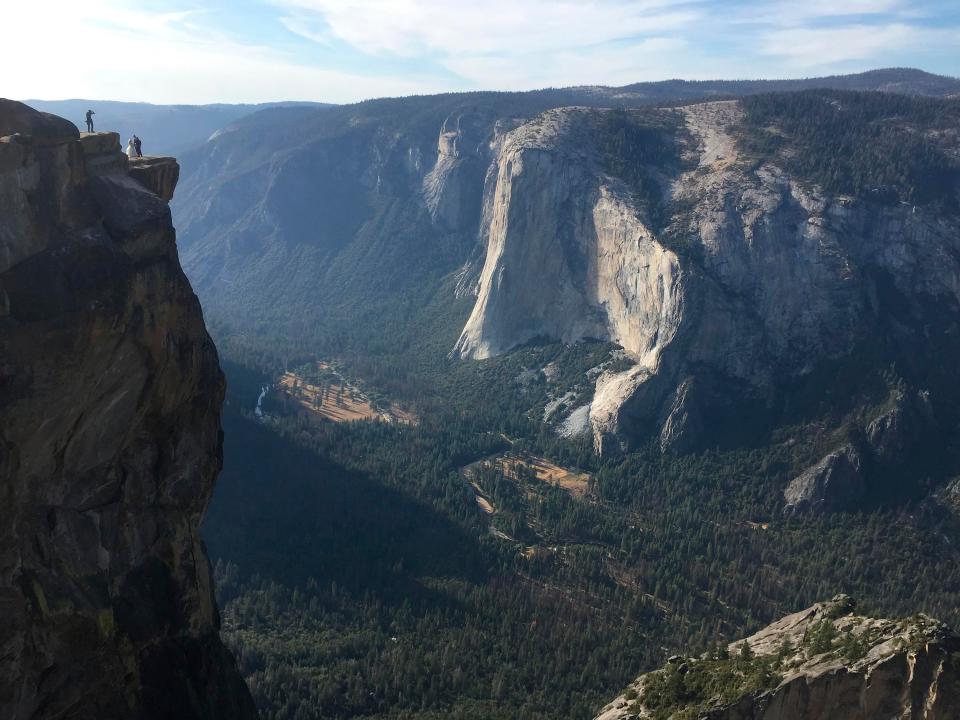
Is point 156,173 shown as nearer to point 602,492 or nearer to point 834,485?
point 602,492

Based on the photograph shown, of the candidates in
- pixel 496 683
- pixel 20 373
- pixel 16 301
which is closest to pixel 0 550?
pixel 20 373

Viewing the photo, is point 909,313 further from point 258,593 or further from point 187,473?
point 187,473

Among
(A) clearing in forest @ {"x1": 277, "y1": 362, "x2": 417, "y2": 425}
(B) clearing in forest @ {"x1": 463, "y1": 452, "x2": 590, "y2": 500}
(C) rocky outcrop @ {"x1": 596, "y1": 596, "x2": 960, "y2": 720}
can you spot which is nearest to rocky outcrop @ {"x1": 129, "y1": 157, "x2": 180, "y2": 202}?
(C) rocky outcrop @ {"x1": 596, "y1": 596, "x2": 960, "y2": 720}

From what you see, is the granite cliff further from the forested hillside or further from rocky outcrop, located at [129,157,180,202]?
rocky outcrop, located at [129,157,180,202]

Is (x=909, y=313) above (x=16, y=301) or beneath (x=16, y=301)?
beneath

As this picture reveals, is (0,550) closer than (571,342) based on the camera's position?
Yes

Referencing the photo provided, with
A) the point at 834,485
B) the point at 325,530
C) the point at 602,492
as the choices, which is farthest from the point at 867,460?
the point at 325,530

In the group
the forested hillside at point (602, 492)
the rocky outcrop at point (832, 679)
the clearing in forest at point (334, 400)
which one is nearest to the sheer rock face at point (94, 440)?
the rocky outcrop at point (832, 679)
